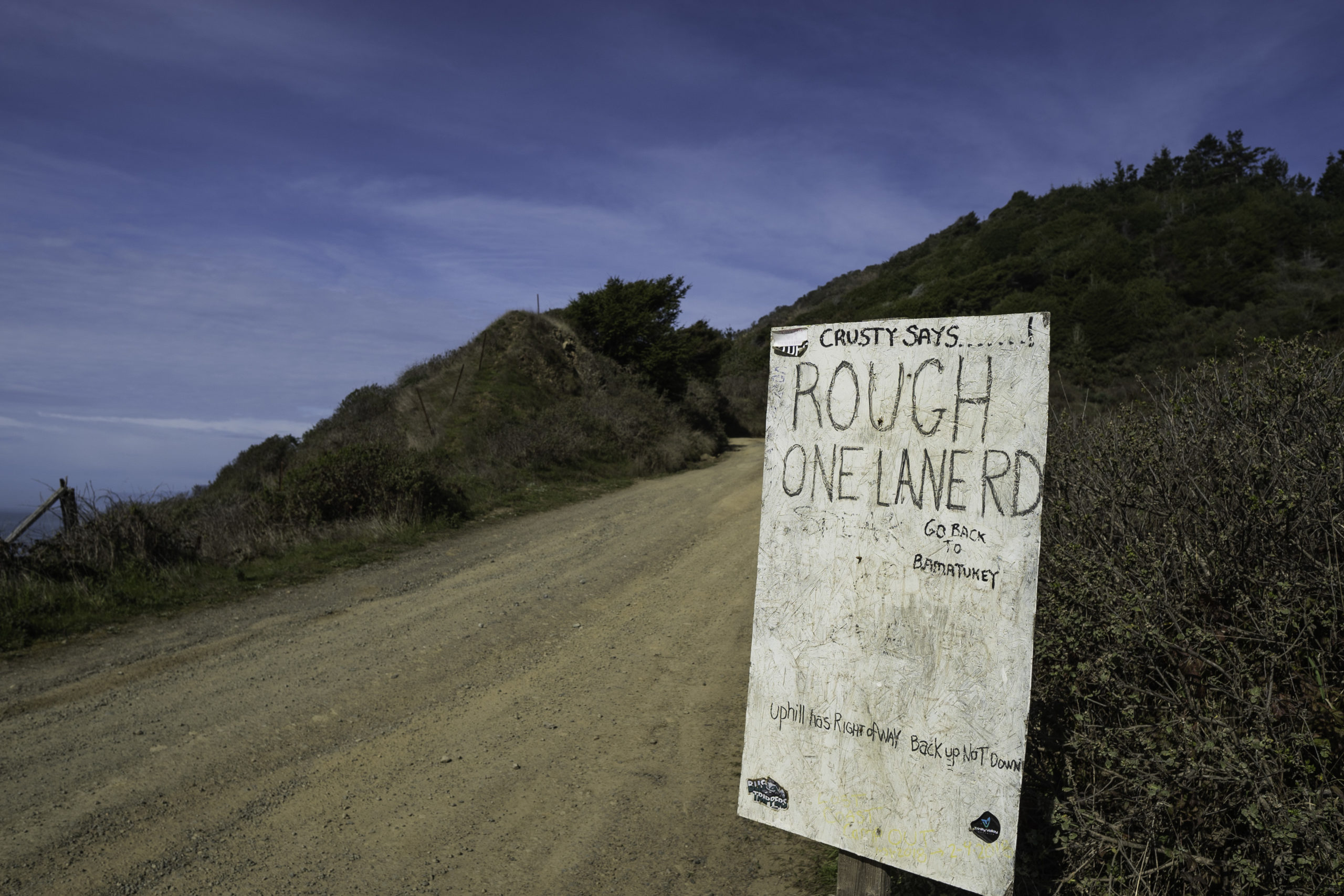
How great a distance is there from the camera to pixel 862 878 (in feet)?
7.38

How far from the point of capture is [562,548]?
10008mm

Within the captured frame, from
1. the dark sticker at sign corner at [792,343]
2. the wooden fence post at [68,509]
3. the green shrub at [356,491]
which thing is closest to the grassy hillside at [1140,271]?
the green shrub at [356,491]

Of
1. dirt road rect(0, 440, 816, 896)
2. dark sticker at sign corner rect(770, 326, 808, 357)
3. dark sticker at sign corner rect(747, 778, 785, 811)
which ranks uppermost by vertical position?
dark sticker at sign corner rect(770, 326, 808, 357)

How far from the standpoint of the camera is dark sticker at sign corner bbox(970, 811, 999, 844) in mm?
1979

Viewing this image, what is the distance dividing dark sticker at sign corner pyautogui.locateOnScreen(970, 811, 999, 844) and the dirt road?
171cm

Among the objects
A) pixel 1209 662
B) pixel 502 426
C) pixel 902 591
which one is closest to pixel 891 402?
pixel 902 591

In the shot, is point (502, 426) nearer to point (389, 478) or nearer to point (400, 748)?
point (389, 478)

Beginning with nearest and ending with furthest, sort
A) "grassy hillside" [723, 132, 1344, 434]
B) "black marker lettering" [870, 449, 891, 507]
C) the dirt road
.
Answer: "black marker lettering" [870, 449, 891, 507] < the dirt road < "grassy hillside" [723, 132, 1344, 434]

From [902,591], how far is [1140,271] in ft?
131

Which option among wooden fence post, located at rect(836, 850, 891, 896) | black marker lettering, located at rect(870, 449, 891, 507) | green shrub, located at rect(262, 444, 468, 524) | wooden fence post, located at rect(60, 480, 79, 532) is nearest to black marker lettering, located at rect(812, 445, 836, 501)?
black marker lettering, located at rect(870, 449, 891, 507)

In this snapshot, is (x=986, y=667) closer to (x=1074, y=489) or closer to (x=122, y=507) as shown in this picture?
(x=1074, y=489)

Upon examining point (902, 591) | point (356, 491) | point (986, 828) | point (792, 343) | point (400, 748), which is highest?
point (792, 343)

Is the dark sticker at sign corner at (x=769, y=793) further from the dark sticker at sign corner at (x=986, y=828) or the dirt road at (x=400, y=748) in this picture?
the dirt road at (x=400, y=748)

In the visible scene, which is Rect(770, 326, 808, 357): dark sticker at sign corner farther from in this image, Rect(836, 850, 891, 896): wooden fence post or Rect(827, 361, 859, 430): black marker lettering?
Rect(836, 850, 891, 896): wooden fence post
